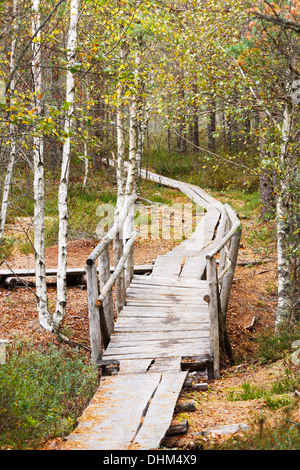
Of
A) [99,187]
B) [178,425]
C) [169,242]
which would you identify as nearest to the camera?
[178,425]

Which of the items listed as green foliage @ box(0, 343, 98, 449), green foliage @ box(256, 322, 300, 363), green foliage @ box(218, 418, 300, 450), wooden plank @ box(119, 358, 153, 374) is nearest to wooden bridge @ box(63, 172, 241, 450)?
wooden plank @ box(119, 358, 153, 374)

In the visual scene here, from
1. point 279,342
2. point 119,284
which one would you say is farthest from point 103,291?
point 279,342

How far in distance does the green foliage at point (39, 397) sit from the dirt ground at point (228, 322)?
27 centimetres

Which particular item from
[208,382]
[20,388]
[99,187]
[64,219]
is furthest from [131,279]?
[99,187]

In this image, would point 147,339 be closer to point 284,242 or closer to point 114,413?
point 114,413

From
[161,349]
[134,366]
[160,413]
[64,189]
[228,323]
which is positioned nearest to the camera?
[160,413]

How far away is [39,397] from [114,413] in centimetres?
81

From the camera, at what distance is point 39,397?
4656 millimetres

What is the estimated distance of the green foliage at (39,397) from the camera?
394cm

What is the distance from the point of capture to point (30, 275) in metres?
10.4

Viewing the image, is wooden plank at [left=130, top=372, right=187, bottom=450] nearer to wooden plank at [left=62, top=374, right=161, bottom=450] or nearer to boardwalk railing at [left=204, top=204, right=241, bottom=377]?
wooden plank at [left=62, top=374, right=161, bottom=450]

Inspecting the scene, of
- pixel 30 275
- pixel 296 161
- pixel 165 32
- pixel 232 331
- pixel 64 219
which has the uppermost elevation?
pixel 165 32

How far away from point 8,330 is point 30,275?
2.58 meters

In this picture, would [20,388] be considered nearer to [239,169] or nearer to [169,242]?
[169,242]
